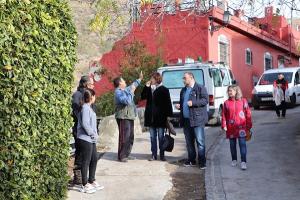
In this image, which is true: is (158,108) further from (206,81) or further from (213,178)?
(206,81)

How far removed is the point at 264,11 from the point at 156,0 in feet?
7.56

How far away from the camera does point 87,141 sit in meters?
7.43

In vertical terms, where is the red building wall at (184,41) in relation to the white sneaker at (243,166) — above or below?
above

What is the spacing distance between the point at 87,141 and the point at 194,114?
2264 mm

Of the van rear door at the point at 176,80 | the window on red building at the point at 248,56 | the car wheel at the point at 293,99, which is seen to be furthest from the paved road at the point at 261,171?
the window on red building at the point at 248,56

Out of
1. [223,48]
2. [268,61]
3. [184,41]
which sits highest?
[184,41]

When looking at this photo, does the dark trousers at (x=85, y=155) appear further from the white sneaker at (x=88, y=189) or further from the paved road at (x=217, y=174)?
the paved road at (x=217, y=174)

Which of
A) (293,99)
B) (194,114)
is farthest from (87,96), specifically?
(293,99)

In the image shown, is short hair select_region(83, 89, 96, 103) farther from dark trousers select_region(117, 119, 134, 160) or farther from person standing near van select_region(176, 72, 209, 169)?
person standing near van select_region(176, 72, 209, 169)

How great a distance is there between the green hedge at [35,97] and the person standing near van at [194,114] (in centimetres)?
299

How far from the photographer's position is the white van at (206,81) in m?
15.0

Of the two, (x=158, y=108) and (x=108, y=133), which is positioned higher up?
(x=158, y=108)

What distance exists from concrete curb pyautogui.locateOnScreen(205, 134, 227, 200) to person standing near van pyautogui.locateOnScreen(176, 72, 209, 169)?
282 mm

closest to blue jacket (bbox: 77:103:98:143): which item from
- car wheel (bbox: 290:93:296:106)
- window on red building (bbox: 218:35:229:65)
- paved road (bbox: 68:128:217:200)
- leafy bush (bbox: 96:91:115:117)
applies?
paved road (bbox: 68:128:217:200)
